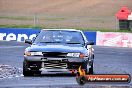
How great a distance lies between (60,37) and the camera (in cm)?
1875

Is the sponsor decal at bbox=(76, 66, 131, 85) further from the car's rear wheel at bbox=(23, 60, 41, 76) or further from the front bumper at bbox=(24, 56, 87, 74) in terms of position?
the car's rear wheel at bbox=(23, 60, 41, 76)

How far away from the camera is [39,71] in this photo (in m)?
17.3

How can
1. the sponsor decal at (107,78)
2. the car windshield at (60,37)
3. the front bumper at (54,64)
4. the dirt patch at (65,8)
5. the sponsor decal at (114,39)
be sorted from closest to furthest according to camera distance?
the sponsor decal at (107,78) → the front bumper at (54,64) → the car windshield at (60,37) → the sponsor decal at (114,39) → the dirt patch at (65,8)

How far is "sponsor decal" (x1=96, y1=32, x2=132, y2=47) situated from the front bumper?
1987cm

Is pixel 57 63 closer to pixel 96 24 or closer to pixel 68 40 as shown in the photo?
pixel 68 40

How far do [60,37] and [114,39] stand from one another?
19134mm

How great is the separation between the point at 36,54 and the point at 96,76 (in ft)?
17.7

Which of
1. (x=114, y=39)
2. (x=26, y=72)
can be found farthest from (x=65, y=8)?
(x=26, y=72)

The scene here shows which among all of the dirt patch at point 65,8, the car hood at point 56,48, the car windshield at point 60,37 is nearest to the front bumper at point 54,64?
the car hood at point 56,48

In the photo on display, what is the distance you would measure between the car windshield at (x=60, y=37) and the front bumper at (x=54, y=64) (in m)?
1.47

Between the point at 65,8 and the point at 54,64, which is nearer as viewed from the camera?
the point at 54,64

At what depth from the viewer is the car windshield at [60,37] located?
18.6 m

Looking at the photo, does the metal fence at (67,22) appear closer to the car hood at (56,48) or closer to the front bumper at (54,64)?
the car hood at (56,48)

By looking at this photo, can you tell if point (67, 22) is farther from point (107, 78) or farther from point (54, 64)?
point (107, 78)
